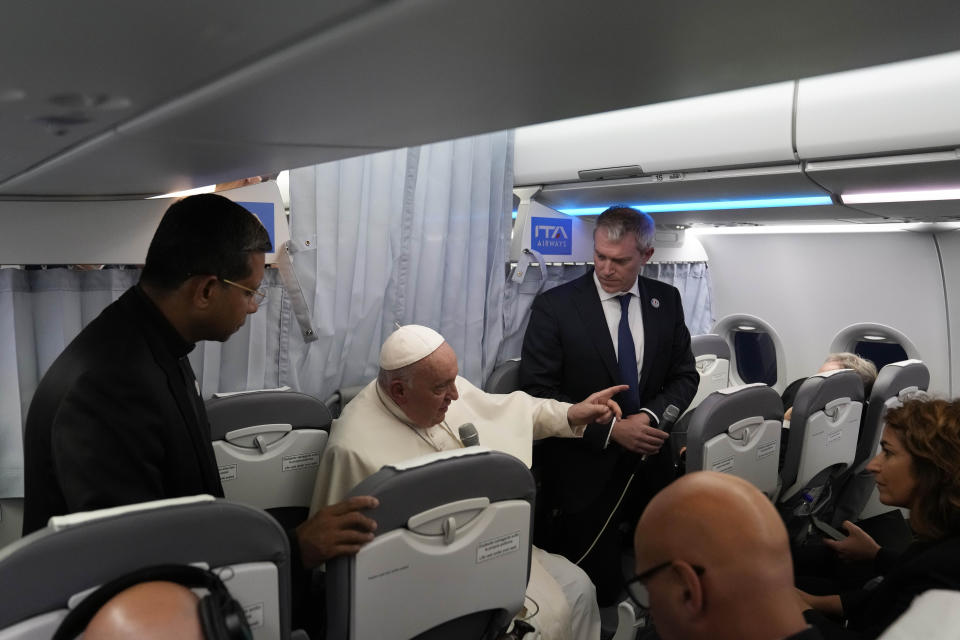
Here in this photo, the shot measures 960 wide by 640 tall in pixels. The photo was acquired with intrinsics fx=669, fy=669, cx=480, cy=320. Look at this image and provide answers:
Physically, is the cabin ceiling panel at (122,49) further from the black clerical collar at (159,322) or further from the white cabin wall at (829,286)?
the white cabin wall at (829,286)

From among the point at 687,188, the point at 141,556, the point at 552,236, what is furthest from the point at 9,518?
the point at 687,188

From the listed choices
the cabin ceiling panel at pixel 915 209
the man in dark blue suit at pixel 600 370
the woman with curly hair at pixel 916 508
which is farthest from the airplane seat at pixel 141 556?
the cabin ceiling panel at pixel 915 209

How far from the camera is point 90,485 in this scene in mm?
1423

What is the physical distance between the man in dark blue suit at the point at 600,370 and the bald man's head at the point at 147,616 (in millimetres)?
2431

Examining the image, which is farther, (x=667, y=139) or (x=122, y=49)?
(x=667, y=139)

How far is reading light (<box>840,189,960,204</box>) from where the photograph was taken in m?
3.24

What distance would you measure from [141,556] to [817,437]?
11.3ft

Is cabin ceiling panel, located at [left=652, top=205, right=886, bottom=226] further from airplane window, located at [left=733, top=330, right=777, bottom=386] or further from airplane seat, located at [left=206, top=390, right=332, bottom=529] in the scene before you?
airplane seat, located at [left=206, top=390, right=332, bottom=529]

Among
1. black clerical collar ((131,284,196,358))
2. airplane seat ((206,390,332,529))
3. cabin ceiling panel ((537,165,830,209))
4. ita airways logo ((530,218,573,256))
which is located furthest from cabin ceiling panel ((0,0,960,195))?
ita airways logo ((530,218,573,256))

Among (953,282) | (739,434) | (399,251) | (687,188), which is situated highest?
(687,188)

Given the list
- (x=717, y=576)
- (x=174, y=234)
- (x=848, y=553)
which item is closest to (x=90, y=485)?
(x=174, y=234)

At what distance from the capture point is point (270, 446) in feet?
8.43

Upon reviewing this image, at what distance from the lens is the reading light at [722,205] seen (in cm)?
365

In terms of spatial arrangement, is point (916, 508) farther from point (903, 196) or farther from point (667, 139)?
point (667, 139)
